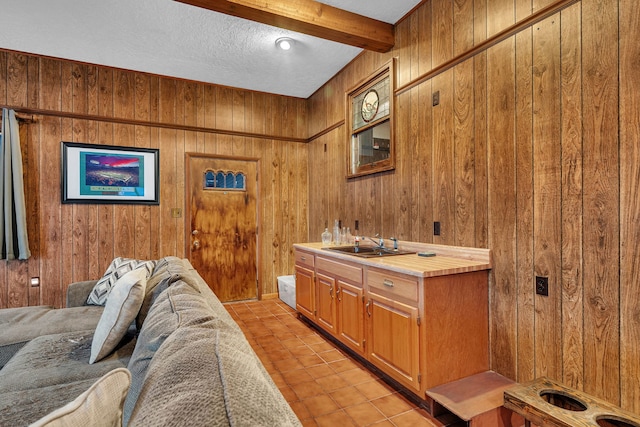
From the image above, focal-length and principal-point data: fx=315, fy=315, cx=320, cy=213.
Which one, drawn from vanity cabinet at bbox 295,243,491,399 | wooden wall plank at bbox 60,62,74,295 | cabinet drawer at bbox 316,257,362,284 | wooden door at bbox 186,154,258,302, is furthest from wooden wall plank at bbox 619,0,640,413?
wooden wall plank at bbox 60,62,74,295

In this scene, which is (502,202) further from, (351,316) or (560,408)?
(351,316)

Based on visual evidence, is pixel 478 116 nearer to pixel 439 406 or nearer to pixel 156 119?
pixel 439 406

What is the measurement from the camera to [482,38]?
2219 millimetres

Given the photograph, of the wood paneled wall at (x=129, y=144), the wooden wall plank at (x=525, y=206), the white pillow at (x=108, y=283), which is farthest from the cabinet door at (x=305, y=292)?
the wooden wall plank at (x=525, y=206)

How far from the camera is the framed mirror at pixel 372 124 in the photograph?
3.12 metres

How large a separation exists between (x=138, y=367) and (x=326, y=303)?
2.12m

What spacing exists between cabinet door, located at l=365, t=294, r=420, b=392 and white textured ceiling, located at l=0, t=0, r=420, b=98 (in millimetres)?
2543

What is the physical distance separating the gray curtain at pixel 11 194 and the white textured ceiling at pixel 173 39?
90cm

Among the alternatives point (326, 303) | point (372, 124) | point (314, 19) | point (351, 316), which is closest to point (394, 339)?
point (351, 316)

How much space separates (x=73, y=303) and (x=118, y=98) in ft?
8.14

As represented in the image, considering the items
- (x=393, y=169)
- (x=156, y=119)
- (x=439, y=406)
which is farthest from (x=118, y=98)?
(x=439, y=406)

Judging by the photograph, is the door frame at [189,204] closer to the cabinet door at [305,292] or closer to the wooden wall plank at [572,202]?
the cabinet door at [305,292]

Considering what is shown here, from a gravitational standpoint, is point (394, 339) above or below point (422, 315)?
below

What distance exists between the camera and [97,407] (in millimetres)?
669
